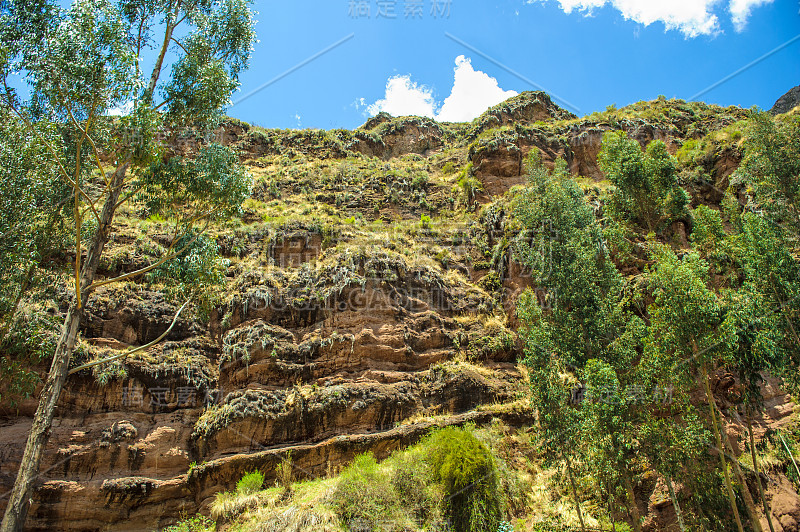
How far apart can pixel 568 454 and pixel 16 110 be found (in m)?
17.0

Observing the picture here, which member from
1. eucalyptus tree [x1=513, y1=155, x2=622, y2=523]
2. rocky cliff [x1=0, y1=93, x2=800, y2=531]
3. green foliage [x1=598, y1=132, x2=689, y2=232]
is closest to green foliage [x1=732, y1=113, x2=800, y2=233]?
green foliage [x1=598, y1=132, x2=689, y2=232]

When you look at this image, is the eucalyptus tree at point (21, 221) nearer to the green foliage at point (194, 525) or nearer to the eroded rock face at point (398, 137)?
the green foliage at point (194, 525)

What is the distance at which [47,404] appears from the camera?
9297 mm

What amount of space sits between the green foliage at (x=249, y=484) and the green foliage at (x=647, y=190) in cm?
1813

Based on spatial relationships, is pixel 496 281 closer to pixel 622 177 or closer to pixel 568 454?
pixel 622 177

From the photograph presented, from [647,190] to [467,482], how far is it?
1433 cm

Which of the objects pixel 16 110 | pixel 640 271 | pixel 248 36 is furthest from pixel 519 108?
pixel 16 110

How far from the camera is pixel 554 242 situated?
17.1 meters

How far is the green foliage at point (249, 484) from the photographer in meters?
15.6

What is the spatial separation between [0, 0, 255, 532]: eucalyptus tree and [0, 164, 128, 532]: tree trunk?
19mm

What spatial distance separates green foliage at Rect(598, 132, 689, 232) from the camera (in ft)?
66.2

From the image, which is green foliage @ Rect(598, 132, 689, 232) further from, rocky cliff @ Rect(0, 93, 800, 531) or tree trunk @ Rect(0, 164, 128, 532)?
tree trunk @ Rect(0, 164, 128, 532)

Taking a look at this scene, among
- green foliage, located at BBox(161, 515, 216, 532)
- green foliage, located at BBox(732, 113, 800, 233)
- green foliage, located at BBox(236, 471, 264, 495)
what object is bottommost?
green foliage, located at BBox(161, 515, 216, 532)

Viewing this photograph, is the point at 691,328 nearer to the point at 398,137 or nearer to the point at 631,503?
the point at 631,503
